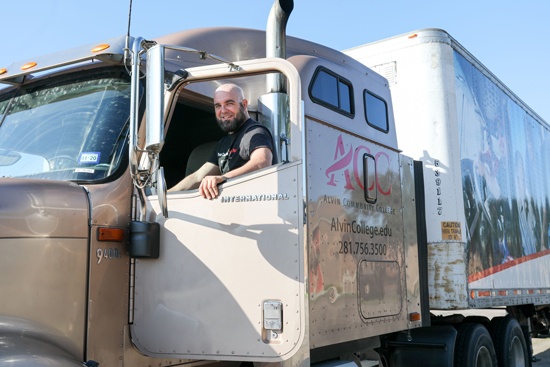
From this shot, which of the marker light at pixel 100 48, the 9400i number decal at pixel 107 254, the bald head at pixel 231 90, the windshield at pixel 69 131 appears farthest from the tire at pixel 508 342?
the marker light at pixel 100 48

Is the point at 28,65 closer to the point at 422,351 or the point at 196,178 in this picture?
the point at 196,178

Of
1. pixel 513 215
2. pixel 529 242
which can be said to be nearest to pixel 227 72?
pixel 513 215

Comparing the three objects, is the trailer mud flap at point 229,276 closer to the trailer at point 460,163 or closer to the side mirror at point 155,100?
the side mirror at point 155,100

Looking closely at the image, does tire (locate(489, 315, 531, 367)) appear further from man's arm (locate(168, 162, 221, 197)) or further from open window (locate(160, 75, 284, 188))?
man's arm (locate(168, 162, 221, 197))

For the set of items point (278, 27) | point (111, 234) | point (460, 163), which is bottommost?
point (111, 234)

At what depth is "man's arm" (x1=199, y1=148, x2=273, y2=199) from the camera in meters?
3.02

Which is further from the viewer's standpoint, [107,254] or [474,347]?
[474,347]

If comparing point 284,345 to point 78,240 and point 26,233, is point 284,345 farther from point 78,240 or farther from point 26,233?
point 26,233

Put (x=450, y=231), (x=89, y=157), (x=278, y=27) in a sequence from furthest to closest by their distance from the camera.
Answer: (x=450, y=231) → (x=278, y=27) → (x=89, y=157)

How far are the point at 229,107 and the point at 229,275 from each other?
1.03 m

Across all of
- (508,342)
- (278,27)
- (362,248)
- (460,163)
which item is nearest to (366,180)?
(362,248)

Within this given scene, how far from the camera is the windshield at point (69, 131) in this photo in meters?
3.02

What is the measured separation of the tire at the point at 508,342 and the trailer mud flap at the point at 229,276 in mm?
4052

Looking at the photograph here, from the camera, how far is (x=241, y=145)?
3271 millimetres
